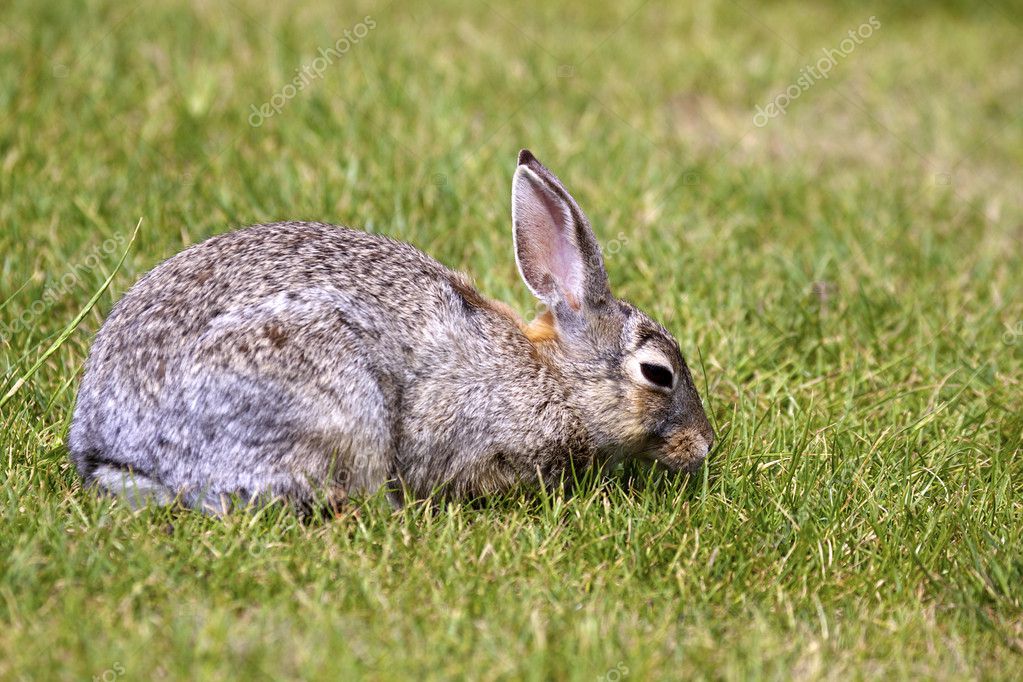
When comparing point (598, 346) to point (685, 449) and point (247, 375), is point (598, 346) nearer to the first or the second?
point (685, 449)

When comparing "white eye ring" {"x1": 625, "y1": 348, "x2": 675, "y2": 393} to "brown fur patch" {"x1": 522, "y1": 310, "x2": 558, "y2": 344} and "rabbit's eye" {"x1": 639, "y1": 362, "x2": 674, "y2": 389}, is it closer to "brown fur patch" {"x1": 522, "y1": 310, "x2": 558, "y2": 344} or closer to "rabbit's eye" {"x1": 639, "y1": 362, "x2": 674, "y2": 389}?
"rabbit's eye" {"x1": 639, "y1": 362, "x2": 674, "y2": 389}

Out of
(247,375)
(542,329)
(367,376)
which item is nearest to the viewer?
(247,375)

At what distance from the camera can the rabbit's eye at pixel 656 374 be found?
506 cm

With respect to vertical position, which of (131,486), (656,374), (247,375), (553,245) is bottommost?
(131,486)

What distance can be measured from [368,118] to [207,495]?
12.8 ft

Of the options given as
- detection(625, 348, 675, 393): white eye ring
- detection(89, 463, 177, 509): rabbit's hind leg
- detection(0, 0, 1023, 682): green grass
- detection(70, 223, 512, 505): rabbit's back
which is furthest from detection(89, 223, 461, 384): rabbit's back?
detection(625, 348, 675, 393): white eye ring

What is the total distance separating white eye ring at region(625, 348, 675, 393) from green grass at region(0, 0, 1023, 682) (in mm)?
396

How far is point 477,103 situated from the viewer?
27.3 ft

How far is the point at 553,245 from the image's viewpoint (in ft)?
17.0

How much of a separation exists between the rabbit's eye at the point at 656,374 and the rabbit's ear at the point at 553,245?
331 mm

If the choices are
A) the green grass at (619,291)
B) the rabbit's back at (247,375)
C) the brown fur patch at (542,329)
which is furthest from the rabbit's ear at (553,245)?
the green grass at (619,291)

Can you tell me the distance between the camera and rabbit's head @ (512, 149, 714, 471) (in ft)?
16.5

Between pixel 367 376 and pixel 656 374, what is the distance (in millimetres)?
1208

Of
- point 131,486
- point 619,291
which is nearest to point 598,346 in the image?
point 619,291
